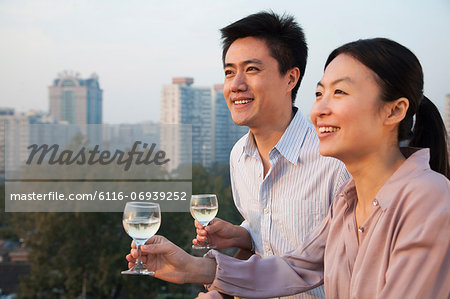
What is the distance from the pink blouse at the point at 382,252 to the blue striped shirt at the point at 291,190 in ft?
1.45

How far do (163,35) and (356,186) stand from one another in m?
56.6

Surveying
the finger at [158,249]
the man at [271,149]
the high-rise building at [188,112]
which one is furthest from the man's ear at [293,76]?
the high-rise building at [188,112]

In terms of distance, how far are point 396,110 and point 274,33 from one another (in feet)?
3.88

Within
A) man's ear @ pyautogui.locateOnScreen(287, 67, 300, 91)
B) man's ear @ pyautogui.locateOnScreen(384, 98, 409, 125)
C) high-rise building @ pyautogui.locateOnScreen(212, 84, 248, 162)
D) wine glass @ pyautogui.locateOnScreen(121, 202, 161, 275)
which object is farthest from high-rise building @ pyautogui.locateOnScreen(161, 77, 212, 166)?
man's ear @ pyautogui.locateOnScreen(384, 98, 409, 125)

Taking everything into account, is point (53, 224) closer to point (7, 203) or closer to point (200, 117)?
point (7, 203)

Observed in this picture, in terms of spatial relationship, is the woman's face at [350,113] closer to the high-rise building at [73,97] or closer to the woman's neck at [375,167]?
the woman's neck at [375,167]

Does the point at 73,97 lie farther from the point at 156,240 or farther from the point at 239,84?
the point at 156,240

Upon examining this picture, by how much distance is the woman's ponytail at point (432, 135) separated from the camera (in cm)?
174

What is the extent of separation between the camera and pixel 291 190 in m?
2.47

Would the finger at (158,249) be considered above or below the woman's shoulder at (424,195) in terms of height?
below

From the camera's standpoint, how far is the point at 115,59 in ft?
178

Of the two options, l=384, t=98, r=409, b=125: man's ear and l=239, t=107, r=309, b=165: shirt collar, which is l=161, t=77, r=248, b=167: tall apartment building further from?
l=384, t=98, r=409, b=125: man's ear

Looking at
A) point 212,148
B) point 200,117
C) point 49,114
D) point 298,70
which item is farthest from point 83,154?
point 298,70

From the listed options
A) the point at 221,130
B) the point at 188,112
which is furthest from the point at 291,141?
the point at 188,112
